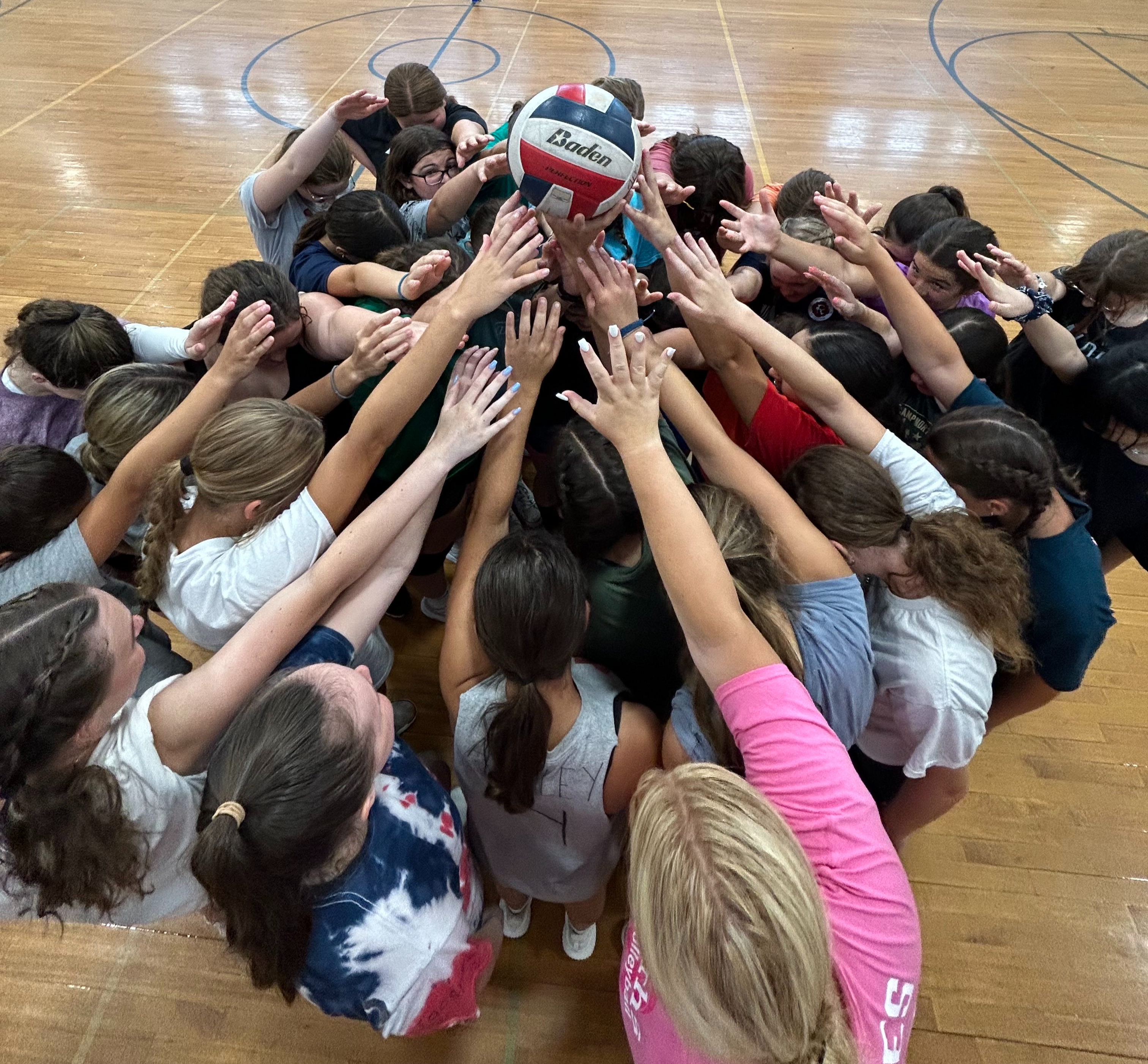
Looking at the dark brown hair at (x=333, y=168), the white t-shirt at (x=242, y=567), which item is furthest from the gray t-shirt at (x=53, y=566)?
the dark brown hair at (x=333, y=168)

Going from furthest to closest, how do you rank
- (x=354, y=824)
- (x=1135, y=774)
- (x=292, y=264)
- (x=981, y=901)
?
(x=292, y=264) < (x=1135, y=774) < (x=981, y=901) < (x=354, y=824)

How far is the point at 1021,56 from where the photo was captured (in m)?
8.21

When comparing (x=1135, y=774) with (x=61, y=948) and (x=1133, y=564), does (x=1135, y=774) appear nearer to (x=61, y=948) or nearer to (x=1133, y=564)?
(x=1133, y=564)

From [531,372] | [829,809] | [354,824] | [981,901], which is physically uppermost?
[531,372]

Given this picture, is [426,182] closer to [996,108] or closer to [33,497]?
[33,497]

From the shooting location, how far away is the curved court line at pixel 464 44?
715 cm

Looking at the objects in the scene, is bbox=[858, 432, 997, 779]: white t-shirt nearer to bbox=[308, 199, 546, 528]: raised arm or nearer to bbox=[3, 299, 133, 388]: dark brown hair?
bbox=[308, 199, 546, 528]: raised arm

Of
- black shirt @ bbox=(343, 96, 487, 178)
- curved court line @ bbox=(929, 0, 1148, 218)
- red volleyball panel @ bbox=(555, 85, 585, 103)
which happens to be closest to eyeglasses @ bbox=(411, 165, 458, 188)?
black shirt @ bbox=(343, 96, 487, 178)

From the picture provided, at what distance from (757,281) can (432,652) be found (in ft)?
5.80

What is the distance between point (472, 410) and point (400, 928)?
3.22 feet

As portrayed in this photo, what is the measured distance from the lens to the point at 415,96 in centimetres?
338

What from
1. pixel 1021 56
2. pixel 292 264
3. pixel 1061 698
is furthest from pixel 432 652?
pixel 1021 56

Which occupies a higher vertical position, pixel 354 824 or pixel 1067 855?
pixel 354 824

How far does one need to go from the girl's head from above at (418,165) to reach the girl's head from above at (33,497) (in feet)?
6.30
